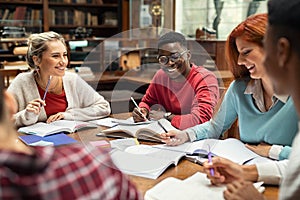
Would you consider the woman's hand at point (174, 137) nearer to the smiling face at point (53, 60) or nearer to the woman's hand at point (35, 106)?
the woman's hand at point (35, 106)

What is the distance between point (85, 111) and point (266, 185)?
52.8 inches

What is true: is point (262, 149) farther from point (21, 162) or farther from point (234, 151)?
point (21, 162)

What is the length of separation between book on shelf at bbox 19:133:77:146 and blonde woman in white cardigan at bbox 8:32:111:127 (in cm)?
35

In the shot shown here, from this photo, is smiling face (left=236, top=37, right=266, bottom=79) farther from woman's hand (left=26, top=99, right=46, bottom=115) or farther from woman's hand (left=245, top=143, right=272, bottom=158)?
woman's hand (left=26, top=99, right=46, bottom=115)

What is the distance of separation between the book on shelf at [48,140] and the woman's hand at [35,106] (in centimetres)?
22

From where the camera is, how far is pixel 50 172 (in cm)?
65

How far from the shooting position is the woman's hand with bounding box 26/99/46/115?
2176 millimetres

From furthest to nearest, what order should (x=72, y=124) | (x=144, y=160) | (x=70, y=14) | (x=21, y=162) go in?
(x=70, y=14)
(x=72, y=124)
(x=144, y=160)
(x=21, y=162)

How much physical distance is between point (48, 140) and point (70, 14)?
4.69 m

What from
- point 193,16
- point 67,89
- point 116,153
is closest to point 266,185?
point 116,153

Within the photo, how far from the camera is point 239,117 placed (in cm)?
190

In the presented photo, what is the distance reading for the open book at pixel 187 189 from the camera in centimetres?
121

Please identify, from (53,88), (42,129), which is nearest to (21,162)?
(42,129)

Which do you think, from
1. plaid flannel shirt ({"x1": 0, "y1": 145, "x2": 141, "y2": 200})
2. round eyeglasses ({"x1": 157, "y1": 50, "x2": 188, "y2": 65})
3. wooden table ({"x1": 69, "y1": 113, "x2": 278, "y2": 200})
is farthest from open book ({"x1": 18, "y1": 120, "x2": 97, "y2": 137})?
plaid flannel shirt ({"x1": 0, "y1": 145, "x2": 141, "y2": 200})
